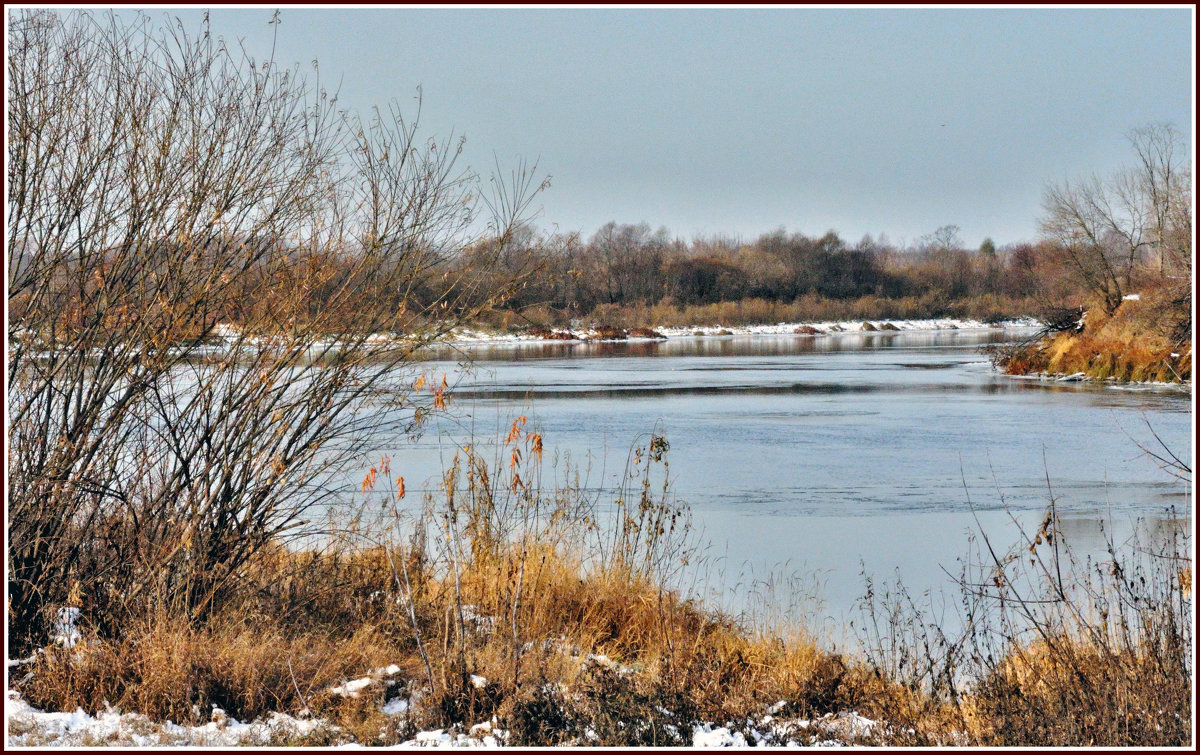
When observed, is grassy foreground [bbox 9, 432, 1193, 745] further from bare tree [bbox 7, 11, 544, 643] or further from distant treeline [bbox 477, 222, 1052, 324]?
distant treeline [bbox 477, 222, 1052, 324]

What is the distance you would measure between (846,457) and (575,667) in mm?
9486

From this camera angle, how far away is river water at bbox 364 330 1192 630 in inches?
367

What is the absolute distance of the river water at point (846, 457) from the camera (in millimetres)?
9320

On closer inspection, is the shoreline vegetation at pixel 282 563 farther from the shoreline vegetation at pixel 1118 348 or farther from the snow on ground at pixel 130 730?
the shoreline vegetation at pixel 1118 348

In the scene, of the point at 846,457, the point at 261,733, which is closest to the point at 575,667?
the point at 261,733

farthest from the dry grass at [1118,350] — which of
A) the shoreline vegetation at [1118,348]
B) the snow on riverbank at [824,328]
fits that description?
the snow on riverbank at [824,328]

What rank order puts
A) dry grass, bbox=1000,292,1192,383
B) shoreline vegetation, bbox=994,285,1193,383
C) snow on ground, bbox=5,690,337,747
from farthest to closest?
dry grass, bbox=1000,292,1192,383 < shoreline vegetation, bbox=994,285,1193,383 < snow on ground, bbox=5,690,337,747

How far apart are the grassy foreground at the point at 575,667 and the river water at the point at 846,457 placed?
0.99 m

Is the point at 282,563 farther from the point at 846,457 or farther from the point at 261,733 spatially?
the point at 846,457

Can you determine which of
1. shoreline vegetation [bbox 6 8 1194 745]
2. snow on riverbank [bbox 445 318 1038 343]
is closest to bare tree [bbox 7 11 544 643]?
shoreline vegetation [bbox 6 8 1194 745]

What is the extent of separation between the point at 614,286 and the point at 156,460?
211 ft

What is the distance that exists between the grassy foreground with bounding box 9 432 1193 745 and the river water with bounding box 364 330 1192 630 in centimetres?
99

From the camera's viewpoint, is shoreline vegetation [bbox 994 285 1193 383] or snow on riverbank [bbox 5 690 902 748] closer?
snow on riverbank [bbox 5 690 902 748]

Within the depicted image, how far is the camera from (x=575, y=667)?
612 cm
